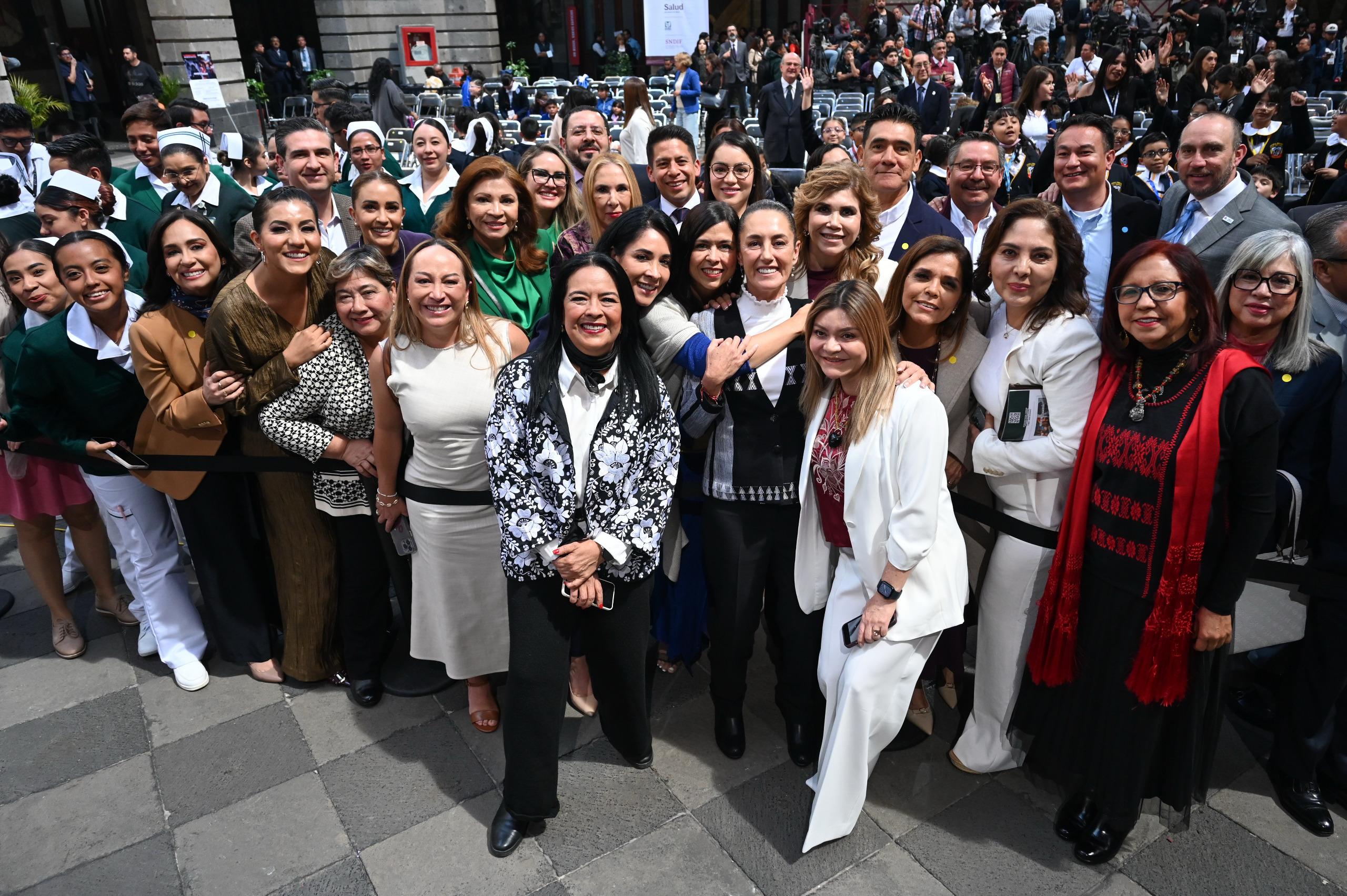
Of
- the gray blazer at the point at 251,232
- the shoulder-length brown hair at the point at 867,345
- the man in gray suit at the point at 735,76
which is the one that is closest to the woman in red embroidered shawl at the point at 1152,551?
the shoulder-length brown hair at the point at 867,345

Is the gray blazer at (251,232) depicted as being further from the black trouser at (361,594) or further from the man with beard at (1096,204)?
the man with beard at (1096,204)

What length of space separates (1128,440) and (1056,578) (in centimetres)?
52

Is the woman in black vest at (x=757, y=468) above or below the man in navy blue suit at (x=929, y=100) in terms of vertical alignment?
below

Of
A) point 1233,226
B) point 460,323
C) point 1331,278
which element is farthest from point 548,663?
point 1233,226

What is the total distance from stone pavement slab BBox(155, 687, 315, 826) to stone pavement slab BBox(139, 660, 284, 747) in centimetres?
6

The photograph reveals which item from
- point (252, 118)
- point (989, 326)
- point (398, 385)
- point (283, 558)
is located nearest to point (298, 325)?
point (398, 385)

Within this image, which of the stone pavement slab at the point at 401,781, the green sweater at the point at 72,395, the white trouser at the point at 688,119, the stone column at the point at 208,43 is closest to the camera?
the stone pavement slab at the point at 401,781

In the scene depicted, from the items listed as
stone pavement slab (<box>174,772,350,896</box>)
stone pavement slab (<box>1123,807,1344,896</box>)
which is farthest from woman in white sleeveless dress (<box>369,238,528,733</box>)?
stone pavement slab (<box>1123,807,1344,896</box>)

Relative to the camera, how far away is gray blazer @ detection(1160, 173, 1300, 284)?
12.4ft

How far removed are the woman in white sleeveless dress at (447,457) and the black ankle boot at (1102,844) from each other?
7.23ft

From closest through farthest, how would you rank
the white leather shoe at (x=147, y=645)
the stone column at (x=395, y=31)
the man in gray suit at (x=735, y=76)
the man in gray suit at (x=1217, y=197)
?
the man in gray suit at (x=1217, y=197)
the white leather shoe at (x=147, y=645)
the man in gray suit at (x=735, y=76)
the stone column at (x=395, y=31)

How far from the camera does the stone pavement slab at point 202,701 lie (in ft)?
12.2

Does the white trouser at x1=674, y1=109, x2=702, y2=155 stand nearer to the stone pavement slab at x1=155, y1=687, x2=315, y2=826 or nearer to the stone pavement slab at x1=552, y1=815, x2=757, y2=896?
the stone pavement slab at x1=155, y1=687, x2=315, y2=826

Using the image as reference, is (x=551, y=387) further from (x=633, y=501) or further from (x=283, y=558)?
(x=283, y=558)
